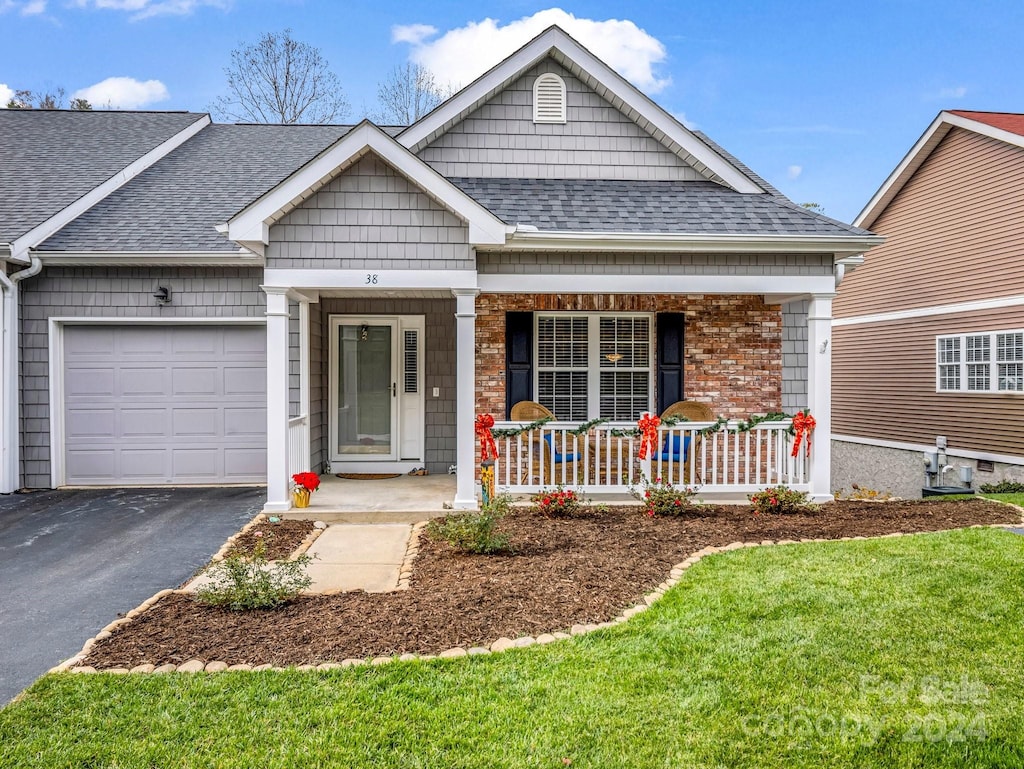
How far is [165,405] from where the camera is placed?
348 inches

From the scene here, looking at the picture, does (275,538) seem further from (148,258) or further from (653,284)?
(653,284)

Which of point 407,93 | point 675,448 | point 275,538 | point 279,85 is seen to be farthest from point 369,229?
point 279,85

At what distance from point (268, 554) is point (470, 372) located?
106 inches

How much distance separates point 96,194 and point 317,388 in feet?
13.5

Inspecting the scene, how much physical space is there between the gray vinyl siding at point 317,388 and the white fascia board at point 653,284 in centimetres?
276

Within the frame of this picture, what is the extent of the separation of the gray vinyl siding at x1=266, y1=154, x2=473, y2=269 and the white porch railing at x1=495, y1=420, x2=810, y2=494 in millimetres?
2074

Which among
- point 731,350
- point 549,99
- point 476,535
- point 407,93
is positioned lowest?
point 476,535

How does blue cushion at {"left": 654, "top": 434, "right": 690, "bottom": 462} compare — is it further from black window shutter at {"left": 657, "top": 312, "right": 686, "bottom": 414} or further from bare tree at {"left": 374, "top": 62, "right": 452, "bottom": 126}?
bare tree at {"left": 374, "top": 62, "right": 452, "bottom": 126}

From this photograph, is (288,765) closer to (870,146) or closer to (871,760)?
(871,760)

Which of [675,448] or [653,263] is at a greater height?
[653,263]

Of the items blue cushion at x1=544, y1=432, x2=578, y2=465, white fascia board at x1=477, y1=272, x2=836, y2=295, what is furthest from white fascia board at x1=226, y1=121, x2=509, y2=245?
blue cushion at x1=544, y1=432, x2=578, y2=465

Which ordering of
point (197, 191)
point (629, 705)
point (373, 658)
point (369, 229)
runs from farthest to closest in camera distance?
point (197, 191) < point (369, 229) < point (373, 658) < point (629, 705)

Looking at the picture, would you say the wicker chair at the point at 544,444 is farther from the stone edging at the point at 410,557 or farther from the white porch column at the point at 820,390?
the white porch column at the point at 820,390

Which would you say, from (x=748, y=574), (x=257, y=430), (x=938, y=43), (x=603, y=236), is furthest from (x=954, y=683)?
(x=938, y=43)
